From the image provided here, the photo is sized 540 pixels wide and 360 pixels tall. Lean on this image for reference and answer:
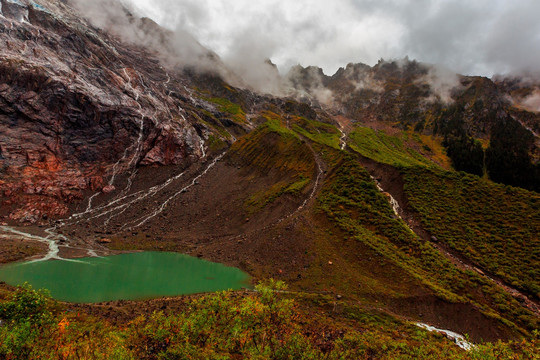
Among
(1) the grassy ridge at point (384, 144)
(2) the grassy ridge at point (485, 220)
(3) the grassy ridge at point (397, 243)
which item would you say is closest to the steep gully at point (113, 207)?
(3) the grassy ridge at point (397, 243)

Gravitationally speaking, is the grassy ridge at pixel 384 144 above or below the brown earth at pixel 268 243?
above

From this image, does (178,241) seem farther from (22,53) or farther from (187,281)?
(22,53)

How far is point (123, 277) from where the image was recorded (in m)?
49.4

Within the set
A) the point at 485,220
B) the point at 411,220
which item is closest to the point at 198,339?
the point at 411,220

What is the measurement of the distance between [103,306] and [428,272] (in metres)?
49.1

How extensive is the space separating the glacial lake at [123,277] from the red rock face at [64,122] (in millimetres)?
35902

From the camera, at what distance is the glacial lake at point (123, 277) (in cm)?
4216

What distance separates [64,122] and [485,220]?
414 ft

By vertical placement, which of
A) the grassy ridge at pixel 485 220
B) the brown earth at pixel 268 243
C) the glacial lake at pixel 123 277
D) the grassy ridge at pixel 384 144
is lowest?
the glacial lake at pixel 123 277

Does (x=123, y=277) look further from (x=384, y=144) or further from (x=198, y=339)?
(x=384, y=144)

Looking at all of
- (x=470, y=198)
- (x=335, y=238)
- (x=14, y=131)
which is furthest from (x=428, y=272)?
(x=14, y=131)

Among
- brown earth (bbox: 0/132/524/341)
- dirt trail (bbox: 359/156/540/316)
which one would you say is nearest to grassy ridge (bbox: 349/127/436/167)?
dirt trail (bbox: 359/156/540/316)

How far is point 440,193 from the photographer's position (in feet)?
225

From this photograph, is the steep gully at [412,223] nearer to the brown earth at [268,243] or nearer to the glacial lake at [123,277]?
the brown earth at [268,243]
